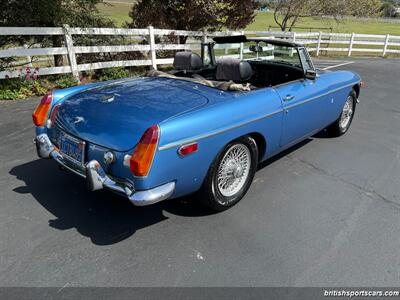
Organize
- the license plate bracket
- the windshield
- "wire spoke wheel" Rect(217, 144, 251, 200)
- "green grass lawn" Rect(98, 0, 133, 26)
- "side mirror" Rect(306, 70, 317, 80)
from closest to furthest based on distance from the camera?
the license plate bracket
"wire spoke wheel" Rect(217, 144, 251, 200)
"side mirror" Rect(306, 70, 317, 80)
the windshield
"green grass lawn" Rect(98, 0, 133, 26)

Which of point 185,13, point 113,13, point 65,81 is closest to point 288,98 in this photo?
point 65,81

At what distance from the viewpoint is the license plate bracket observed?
277 cm

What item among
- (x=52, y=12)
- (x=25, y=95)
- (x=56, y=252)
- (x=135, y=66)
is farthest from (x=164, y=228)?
(x=135, y=66)

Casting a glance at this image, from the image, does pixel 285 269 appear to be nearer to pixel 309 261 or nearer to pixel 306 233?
pixel 309 261

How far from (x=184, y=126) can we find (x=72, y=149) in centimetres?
102

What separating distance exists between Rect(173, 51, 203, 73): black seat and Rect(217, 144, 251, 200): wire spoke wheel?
144cm

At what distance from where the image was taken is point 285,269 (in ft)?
8.12

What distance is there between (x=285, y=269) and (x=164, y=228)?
3.46 feet

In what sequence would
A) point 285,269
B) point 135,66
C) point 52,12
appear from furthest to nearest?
point 135,66, point 52,12, point 285,269

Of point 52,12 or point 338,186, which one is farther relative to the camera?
point 52,12

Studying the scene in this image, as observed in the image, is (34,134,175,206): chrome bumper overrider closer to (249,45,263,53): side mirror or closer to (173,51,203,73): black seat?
(173,51,203,73): black seat

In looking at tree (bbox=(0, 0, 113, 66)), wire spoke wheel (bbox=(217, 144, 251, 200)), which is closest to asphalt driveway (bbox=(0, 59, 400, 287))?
wire spoke wheel (bbox=(217, 144, 251, 200))

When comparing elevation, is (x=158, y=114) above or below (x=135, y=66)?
above

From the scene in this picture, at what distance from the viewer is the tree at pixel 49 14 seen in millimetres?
8062
